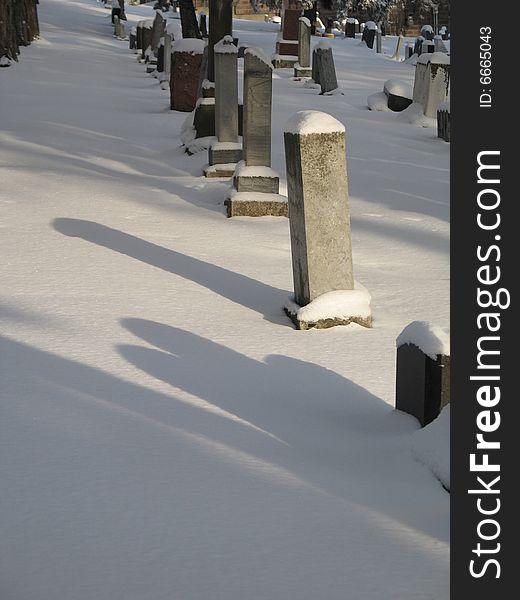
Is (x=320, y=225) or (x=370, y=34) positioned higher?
(x=320, y=225)

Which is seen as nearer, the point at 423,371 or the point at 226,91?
the point at 423,371

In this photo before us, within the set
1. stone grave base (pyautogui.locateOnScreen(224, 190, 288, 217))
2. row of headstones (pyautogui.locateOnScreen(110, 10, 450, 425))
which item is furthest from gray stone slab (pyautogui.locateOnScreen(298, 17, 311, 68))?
row of headstones (pyautogui.locateOnScreen(110, 10, 450, 425))

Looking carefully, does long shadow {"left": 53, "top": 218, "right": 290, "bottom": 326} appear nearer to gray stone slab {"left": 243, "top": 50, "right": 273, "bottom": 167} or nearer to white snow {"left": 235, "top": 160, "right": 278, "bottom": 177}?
white snow {"left": 235, "top": 160, "right": 278, "bottom": 177}

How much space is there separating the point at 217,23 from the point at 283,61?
1392cm

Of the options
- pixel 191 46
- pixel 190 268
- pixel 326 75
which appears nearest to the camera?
pixel 190 268

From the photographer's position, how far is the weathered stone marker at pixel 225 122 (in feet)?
35.7

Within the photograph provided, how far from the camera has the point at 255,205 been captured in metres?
9.20

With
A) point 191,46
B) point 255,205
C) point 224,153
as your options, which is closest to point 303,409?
point 255,205

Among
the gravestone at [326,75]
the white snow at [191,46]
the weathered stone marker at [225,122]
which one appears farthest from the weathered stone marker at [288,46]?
the weathered stone marker at [225,122]

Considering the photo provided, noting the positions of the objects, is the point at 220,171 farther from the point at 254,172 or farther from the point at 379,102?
the point at 379,102

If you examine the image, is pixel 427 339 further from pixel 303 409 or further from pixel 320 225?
pixel 320 225

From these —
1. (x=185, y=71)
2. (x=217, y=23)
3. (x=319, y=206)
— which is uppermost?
(x=217, y=23)

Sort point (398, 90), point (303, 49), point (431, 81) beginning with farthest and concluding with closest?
1. point (303, 49)
2. point (398, 90)
3. point (431, 81)

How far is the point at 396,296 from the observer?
681cm
